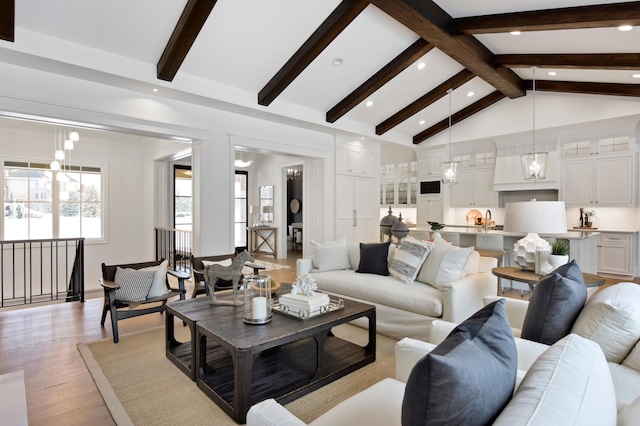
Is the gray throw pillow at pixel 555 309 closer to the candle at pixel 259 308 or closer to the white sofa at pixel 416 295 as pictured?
the white sofa at pixel 416 295

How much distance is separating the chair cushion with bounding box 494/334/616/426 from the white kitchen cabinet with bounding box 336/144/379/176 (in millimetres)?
6021

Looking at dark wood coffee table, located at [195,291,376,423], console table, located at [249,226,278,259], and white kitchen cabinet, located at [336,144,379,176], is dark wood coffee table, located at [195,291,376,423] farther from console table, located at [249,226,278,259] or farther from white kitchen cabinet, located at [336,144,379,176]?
console table, located at [249,226,278,259]

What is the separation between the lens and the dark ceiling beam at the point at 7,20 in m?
2.86

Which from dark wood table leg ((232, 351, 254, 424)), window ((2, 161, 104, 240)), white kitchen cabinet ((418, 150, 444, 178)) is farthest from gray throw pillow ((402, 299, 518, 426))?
white kitchen cabinet ((418, 150, 444, 178))

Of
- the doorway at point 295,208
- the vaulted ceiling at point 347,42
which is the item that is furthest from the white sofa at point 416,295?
the doorway at point 295,208

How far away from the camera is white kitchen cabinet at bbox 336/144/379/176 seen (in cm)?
697

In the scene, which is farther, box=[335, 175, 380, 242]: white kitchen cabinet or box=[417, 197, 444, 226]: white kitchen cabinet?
box=[417, 197, 444, 226]: white kitchen cabinet

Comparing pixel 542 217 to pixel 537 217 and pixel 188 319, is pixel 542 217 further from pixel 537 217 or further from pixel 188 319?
pixel 188 319

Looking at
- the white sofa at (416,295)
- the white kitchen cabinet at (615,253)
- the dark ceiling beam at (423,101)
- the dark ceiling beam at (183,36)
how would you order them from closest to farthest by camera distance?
the white sofa at (416,295), the dark ceiling beam at (183,36), the dark ceiling beam at (423,101), the white kitchen cabinet at (615,253)

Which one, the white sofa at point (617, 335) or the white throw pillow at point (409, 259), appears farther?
the white throw pillow at point (409, 259)

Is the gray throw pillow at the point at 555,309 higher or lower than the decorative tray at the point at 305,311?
higher

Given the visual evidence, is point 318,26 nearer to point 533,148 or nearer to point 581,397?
point 581,397

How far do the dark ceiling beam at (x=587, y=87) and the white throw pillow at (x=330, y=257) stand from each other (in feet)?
16.4

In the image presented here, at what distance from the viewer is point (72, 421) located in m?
2.08
